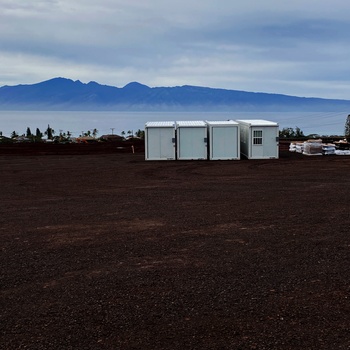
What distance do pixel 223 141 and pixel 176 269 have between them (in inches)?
779

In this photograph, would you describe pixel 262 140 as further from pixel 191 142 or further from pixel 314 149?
pixel 314 149

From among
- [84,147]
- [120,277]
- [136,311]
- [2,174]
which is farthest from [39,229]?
A: [84,147]

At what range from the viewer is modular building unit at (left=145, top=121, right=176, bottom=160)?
26.7 metres

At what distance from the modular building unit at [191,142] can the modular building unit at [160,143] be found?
354 millimetres

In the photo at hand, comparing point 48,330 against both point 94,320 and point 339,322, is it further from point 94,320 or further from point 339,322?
point 339,322

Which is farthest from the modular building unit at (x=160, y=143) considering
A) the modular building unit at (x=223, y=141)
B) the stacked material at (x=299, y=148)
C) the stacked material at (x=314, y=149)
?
the stacked material at (x=299, y=148)

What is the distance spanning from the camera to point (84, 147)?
38.9m

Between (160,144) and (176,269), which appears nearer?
(176,269)

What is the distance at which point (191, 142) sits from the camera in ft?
87.7

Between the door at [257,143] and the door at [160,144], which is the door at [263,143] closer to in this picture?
the door at [257,143]

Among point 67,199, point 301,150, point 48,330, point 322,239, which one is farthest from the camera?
point 301,150

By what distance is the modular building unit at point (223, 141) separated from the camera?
26469 millimetres

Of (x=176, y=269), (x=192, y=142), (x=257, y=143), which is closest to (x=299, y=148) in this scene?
(x=257, y=143)

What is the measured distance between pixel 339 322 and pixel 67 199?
389 inches
